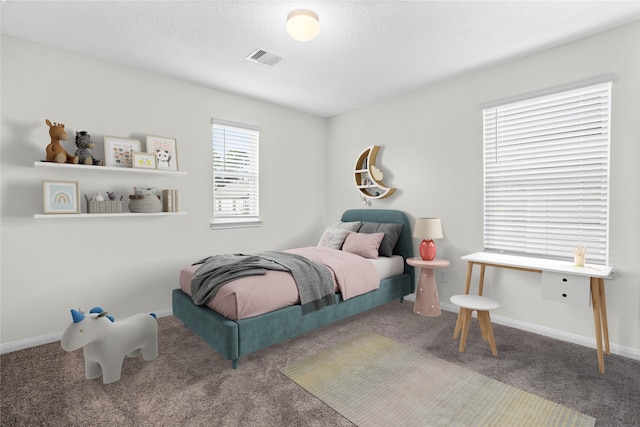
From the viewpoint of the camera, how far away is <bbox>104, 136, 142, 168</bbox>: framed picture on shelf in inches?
118

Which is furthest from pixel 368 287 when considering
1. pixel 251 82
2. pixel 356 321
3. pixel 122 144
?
pixel 122 144

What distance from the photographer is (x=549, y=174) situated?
2889mm

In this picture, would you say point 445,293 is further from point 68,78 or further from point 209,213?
point 68,78

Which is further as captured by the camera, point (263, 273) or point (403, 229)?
point (403, 229)

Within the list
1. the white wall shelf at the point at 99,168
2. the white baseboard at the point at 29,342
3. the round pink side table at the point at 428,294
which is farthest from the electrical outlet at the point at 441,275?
the white baseboard at the point at 29,342

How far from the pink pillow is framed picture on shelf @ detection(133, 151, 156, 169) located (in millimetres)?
2314

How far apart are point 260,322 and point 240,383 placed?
0.42m

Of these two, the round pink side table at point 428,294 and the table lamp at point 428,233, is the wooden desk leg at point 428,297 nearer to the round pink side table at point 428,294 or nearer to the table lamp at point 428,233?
the round pink side table at point 428,294

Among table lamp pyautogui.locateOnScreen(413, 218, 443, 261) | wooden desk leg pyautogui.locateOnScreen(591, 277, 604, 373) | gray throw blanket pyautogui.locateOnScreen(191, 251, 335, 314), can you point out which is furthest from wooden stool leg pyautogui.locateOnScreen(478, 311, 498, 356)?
gray throw blanket pyautogui.locateOnScreen(191, 251, 335, 314)

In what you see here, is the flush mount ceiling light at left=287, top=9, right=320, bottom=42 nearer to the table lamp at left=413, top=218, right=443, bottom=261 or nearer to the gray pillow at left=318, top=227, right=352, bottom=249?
the table lamp at left=413, top=218, right=443, bottom=261

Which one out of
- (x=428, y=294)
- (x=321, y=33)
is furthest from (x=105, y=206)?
(x=428, y=294)

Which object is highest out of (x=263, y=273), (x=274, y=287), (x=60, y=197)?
(x=60, y=197)

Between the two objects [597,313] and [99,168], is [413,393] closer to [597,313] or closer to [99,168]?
[597,313]

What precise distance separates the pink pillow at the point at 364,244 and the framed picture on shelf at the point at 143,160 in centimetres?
231
